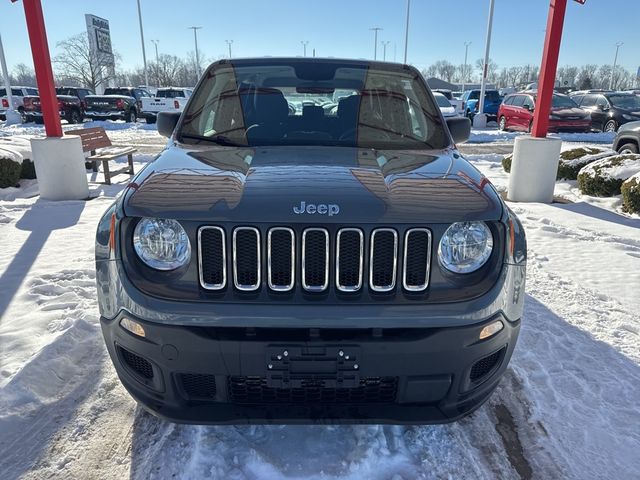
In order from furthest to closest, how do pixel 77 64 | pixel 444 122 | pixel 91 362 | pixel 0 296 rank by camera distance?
pixel 77 64, pixel 0 296, pixel 444 122, pixel 91 362

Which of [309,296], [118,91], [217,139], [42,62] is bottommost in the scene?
[309,296]

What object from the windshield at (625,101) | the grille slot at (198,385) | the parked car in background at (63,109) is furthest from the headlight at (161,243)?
the parked car in background at (63,109)

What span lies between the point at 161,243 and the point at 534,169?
273 inches

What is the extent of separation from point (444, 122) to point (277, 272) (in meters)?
1.99

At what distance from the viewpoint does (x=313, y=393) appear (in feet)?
6.46

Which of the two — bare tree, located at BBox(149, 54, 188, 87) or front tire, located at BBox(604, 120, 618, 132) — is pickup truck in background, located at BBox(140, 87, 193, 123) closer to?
front tire, located at BBox(604, 120, 618, 132)

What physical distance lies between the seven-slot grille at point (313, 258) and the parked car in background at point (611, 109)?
68.8 ft

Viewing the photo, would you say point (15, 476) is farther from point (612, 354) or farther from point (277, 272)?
point (612, 354)

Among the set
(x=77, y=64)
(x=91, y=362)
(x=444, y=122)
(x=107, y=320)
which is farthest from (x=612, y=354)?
(x=77, y=64)

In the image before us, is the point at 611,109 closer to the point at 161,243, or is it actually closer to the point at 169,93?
the point at 169,93

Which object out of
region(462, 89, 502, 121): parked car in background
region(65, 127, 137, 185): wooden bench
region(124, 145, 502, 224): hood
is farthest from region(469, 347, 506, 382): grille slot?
region(462, 89, 502, 121): parked car in background

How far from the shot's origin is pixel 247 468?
2072 millimetres

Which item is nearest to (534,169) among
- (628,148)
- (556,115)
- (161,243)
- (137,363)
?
(628,148)

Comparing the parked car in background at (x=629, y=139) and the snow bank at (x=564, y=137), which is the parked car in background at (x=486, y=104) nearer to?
the snow bank at (x=564, y=137)
